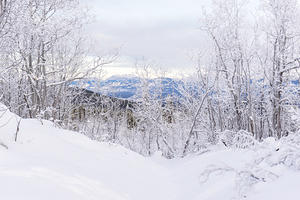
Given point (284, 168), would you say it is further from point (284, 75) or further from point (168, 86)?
point (168, 86)

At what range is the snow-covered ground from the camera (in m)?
3.02

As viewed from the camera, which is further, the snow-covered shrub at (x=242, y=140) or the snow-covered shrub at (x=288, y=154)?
the snow-covered shrub at (x=242, y=140)

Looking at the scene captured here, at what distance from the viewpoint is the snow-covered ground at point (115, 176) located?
302cm

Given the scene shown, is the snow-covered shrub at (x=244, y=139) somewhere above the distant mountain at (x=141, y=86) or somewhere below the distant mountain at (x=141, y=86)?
above

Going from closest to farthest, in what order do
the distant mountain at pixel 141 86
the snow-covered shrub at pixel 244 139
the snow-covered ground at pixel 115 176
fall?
the snow-covered ground at pixel 115 176 < the snow-covered shrub at pixel 244 139 < the distant mountain at pixel 141 86

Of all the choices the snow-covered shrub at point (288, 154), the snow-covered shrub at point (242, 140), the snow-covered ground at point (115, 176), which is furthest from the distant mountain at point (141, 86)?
the snow-covered shrub at point (288, 154)

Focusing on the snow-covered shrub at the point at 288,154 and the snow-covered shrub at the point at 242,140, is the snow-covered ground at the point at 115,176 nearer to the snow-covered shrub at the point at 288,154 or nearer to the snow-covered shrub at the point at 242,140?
the snow-covered shrub at the point at 288,154

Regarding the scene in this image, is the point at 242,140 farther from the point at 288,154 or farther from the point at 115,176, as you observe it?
the point at 115,176

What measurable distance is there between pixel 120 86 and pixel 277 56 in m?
15.0

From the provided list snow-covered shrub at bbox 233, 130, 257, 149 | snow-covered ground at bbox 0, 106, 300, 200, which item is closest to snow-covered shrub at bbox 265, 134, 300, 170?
snow-covered ground at bbox 0, 106, 300, 200

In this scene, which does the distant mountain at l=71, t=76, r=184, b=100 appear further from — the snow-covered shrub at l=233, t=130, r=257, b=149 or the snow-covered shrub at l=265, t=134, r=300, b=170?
the snow-covered shrub at l=265, t=134, r=300, b=170

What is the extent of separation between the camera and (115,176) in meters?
5.38

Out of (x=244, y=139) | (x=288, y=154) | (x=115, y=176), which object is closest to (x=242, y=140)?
(x=244, y=139)

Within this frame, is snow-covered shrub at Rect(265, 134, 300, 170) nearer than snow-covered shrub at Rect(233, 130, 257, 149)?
Yes
